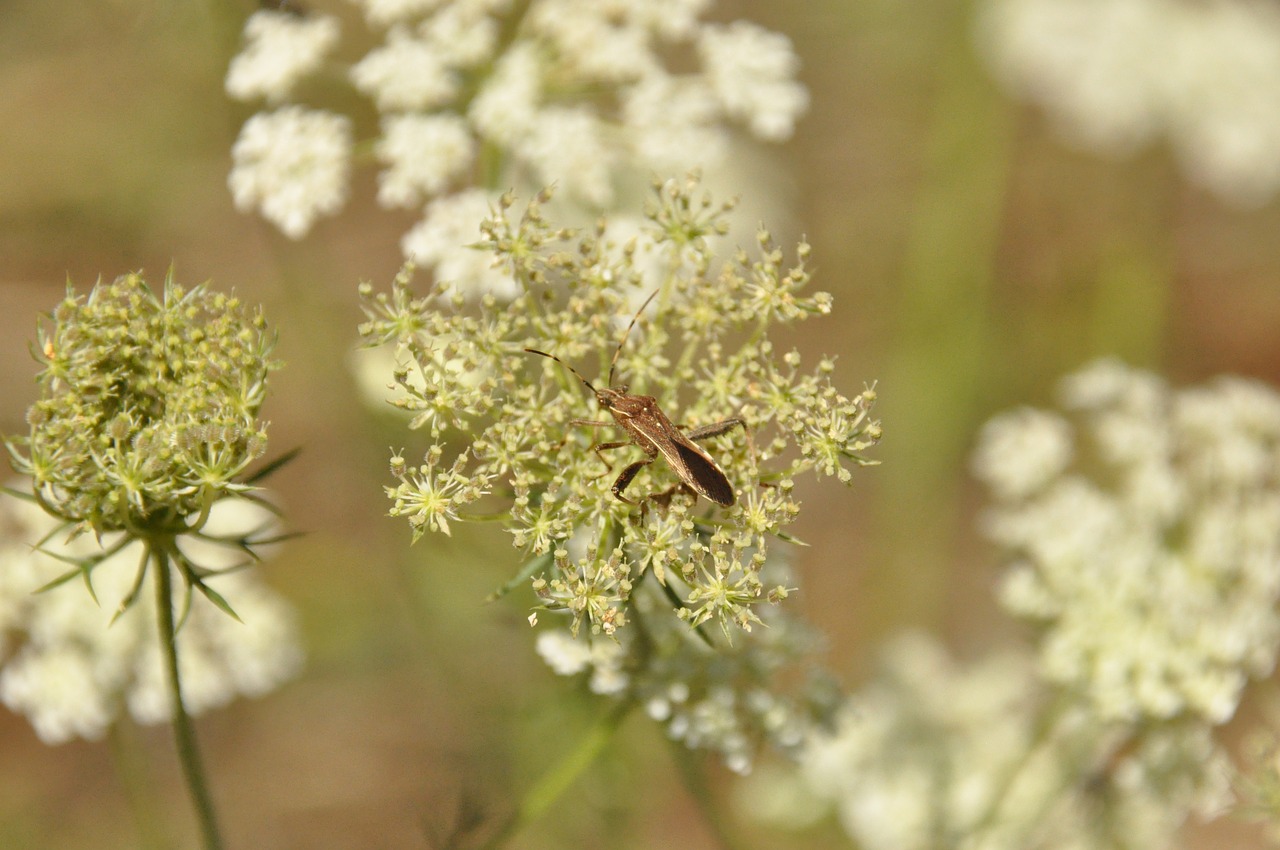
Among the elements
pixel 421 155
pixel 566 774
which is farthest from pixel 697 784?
pixel 421 155

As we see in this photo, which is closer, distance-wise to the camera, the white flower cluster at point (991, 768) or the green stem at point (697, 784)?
the green stem at point (697, 784)

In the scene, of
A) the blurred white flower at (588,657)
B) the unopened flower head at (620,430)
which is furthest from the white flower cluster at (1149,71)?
the blurred white flower at (588,657)

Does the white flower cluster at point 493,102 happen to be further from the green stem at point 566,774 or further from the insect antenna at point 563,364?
the green stem at point 566,774

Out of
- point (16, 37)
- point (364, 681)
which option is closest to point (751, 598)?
point (364, 681)

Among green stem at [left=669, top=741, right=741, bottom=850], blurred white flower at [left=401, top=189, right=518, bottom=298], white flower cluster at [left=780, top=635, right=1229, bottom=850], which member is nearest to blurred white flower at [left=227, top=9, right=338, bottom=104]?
blurred white flower at [left=401, top=189, right=518, bottom=298]

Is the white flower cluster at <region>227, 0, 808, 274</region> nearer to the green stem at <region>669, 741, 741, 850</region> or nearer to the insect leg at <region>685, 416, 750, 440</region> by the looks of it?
the insect leg at <region>685, 416, 750, 440</region>

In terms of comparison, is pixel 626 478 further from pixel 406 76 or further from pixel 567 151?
pixel 406 76
